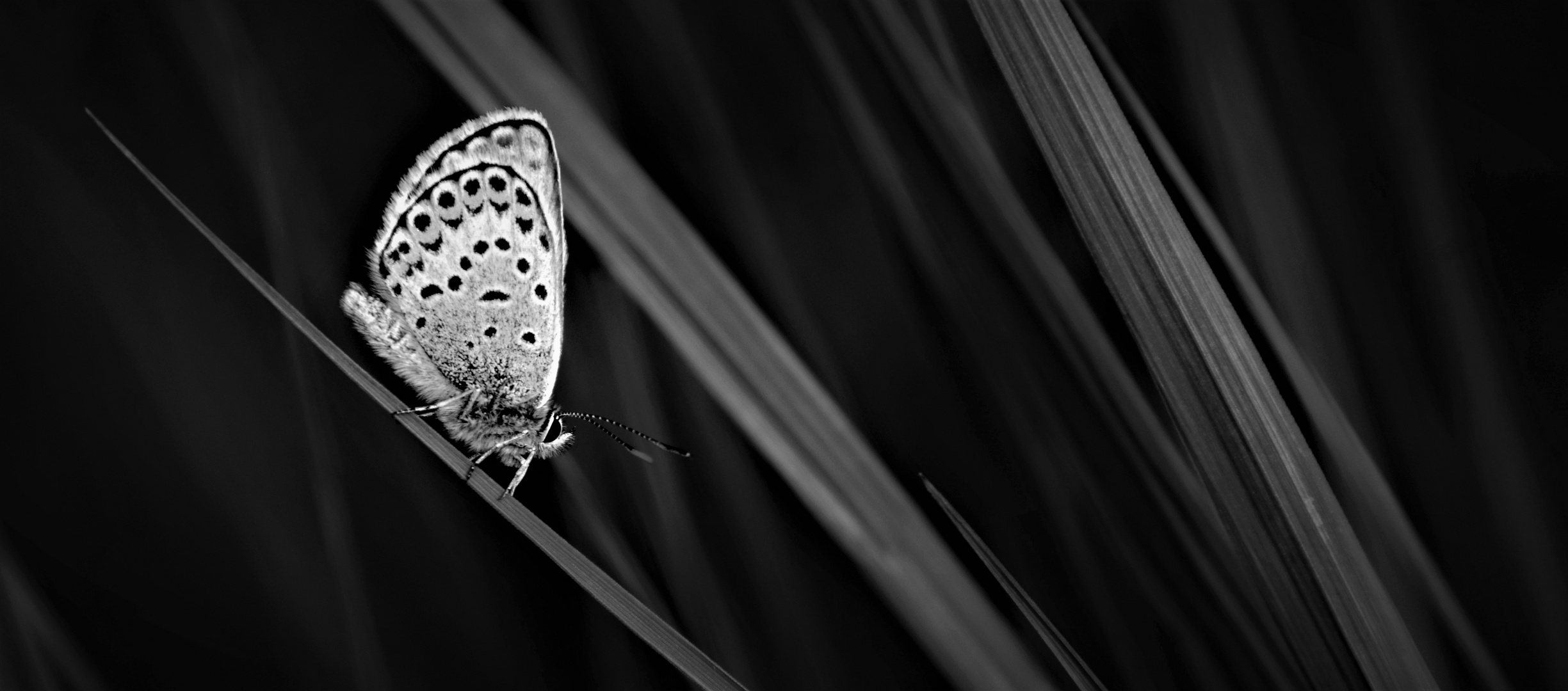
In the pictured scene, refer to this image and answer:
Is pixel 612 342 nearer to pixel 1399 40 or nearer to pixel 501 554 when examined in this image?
pixel 501 554

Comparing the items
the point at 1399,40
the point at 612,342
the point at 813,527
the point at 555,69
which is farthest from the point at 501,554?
the point at 1399,40

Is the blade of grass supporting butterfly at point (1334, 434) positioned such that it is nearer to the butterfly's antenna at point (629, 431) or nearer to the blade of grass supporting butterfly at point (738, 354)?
the blade of grass supporting butterfly at point (738, 354)

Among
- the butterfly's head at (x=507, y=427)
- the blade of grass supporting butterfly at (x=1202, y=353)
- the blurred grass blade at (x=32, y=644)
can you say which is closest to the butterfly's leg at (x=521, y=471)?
the butterfly's head at (x=507, y=427)

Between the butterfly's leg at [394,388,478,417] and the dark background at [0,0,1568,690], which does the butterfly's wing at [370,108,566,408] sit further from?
the dark background at [0,0,1568,690]

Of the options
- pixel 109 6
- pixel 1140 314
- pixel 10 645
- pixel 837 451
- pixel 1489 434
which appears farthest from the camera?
pixel 109 6

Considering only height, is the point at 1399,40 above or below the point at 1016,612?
above

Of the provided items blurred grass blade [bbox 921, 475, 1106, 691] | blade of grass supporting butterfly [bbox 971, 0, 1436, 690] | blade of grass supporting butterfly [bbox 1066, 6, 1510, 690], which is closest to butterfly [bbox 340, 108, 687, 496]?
blurred grass blade [bbox 921, 475, 1106, 691]

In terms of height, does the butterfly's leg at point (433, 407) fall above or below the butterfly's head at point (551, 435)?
above
